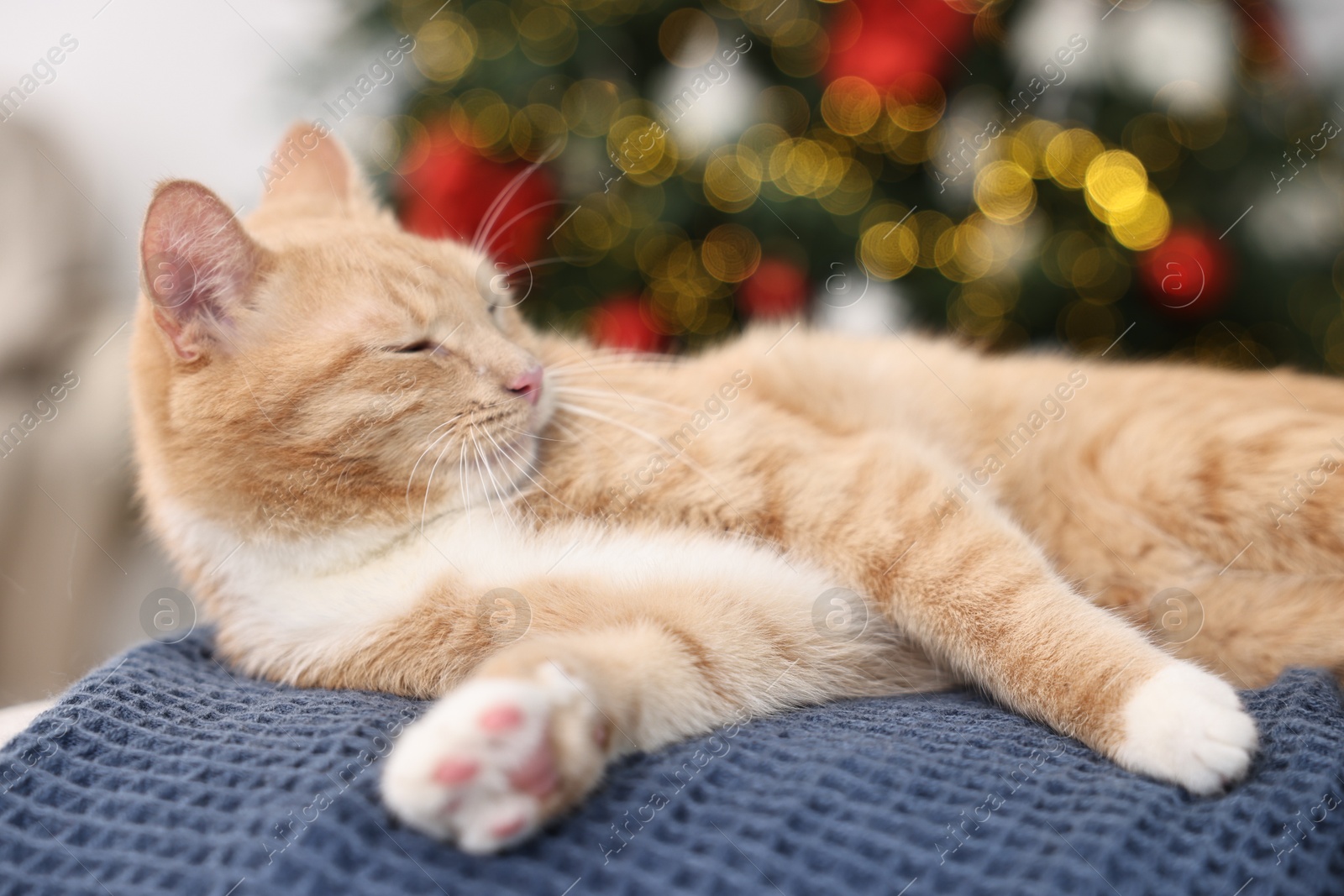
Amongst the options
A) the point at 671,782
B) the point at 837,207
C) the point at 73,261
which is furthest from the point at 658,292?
the point at 671,782

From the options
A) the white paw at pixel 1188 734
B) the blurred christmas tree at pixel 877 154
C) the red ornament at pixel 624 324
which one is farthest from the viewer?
the red ornament at pixel 624 324

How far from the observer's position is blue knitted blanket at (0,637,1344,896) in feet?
2.20

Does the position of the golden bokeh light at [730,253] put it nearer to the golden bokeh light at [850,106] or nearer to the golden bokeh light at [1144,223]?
the golden bokeh light at [850,106]

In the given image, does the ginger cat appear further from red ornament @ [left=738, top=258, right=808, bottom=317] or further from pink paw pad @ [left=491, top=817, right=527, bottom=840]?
red ornament @ [left=738, top=258, right=808, bottom=317]

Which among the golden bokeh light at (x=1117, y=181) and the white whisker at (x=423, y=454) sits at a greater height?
the golden bokeh light at (x=1117, y=181)

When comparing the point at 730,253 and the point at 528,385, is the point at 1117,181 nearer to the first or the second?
the point at 730,253

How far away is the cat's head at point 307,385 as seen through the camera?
3.41 ft

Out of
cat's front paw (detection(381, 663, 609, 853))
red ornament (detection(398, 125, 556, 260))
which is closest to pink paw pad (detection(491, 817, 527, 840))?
cat's front paw (detection(381, 663, 609, 853))

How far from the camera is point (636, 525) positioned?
1.10m

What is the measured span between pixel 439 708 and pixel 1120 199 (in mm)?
1898

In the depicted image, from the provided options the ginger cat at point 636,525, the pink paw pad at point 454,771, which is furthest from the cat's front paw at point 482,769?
the ginger cat at point 636,525

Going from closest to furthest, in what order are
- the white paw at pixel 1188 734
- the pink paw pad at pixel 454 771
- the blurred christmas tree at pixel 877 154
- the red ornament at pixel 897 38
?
1. the pink paw pad at pixel 454 771
2. the white paw at pixel 1188 734
3. the red ornament at pixel 897 38
4. the blurred christmas tree at pixel 877 154

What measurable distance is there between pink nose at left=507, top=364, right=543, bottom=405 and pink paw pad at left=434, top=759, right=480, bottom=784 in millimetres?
556

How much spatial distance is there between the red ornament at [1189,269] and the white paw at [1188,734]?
1.35m
